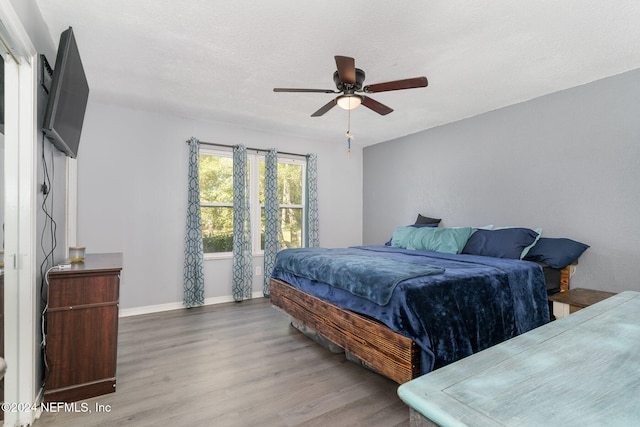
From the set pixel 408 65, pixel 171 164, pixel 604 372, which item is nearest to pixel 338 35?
pixel 408 65

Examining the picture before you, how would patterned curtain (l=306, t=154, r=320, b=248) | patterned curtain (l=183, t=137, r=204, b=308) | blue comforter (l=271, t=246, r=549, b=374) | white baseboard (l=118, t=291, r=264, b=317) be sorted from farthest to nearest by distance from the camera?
patterned curtain (l=306, t=154, r=320, b=248)
patterned curtain (l=183, t=137, r=204, b=308)
white baseboard (l=118, t=291, r=264, b=317)
blue comforter (l=271, t=246, r=549, b=374)

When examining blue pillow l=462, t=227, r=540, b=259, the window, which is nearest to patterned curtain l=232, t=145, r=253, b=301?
the window

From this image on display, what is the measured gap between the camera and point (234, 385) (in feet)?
7.49

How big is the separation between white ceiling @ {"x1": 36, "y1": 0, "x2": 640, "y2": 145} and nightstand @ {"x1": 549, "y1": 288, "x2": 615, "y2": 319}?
2025 mm

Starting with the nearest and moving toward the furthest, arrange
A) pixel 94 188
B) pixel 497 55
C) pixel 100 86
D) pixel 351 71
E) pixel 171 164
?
pixel 351 71 → pixel 497 55 → pixel 100 86 → pixel 94 188 → pixel 171 164

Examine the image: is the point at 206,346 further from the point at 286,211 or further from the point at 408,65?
the point at 408,65

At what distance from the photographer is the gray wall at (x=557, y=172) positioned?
289cm

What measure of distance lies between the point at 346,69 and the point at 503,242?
243 cm

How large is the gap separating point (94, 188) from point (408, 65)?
3658mm

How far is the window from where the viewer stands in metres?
4.47

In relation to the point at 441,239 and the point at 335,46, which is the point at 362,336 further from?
the point at 335,46

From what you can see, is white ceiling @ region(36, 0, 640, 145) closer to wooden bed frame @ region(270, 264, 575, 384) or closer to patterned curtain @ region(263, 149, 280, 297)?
patterned curtain @ region(263, 149, 280, 297)

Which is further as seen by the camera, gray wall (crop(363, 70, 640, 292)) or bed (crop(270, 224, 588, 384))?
gray wall (crop(363, 70, 640, 292))

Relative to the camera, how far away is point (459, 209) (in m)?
4.30
